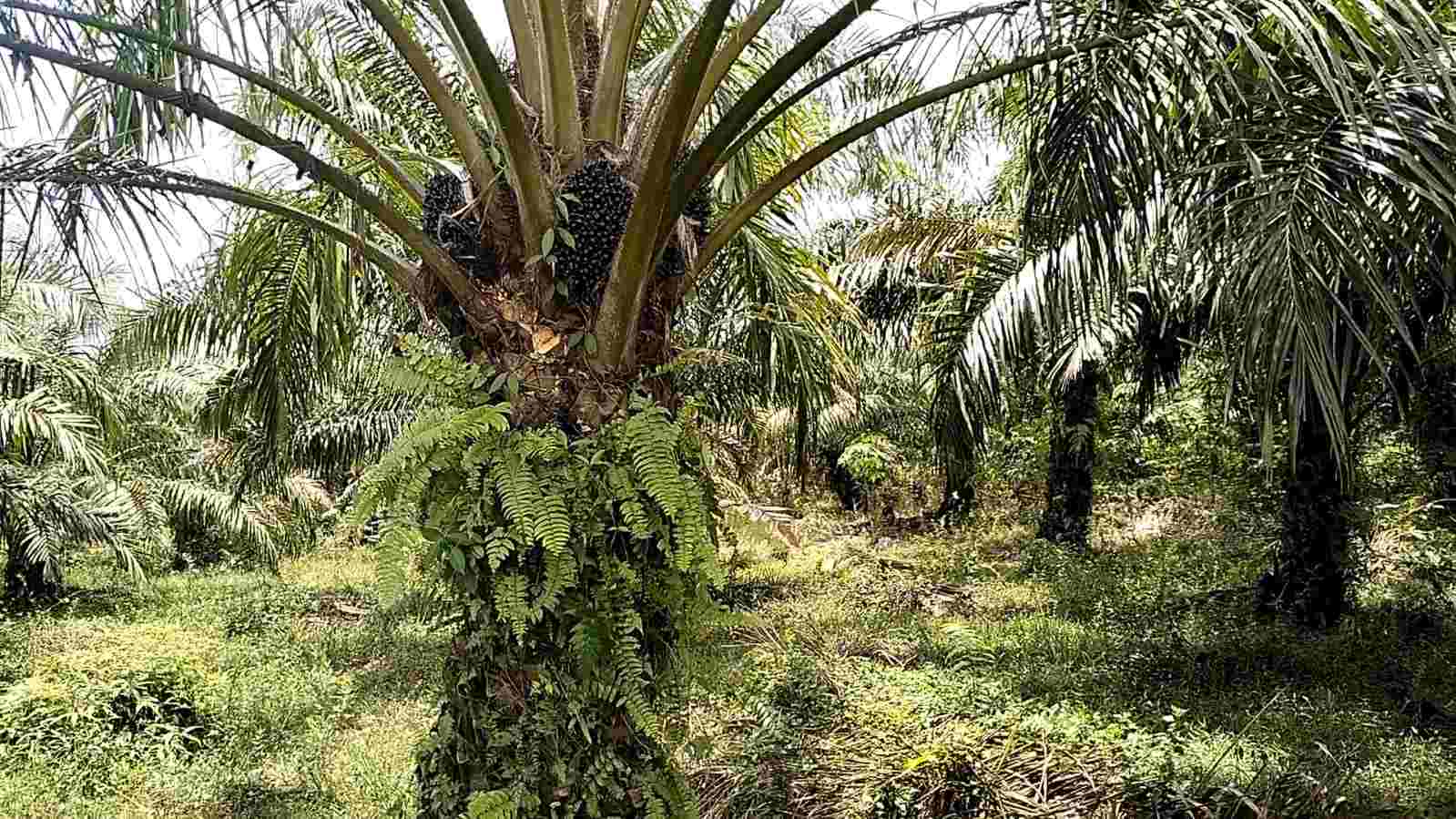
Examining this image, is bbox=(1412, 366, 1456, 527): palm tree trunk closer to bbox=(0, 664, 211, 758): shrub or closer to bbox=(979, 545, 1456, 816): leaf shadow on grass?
bbox=(979, 545, 1456, 816): leaf shadow on grass

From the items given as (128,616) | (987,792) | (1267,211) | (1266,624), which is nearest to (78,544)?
(128,616)

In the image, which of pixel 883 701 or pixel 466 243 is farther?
pixel 883 701

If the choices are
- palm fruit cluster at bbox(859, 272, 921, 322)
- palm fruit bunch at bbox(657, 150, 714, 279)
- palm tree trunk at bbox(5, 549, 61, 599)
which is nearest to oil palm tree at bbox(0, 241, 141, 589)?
palm tree trunk at bbox(5, 549, 61, 599)

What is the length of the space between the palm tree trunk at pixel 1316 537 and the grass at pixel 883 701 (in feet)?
0.77

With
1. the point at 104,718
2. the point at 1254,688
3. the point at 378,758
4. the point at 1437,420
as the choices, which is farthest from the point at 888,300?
the point at 104,718

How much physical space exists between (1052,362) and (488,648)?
795cm

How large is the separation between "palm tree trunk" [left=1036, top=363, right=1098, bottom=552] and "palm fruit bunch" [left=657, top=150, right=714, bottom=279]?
8300mm

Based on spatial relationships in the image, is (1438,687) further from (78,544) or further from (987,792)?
(78,544)

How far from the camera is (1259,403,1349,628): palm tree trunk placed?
7949mm

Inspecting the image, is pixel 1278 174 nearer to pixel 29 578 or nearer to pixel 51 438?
pixel 51 438

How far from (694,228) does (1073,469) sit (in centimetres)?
941

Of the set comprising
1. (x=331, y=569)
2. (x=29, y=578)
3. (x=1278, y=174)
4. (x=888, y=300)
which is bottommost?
(x=331, y=569)

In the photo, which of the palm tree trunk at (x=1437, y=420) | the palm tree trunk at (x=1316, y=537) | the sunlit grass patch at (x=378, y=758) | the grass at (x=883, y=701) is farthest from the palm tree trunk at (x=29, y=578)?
the palm tree trunk at (x=1437, y=420)

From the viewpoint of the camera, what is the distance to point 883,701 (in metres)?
6.53
